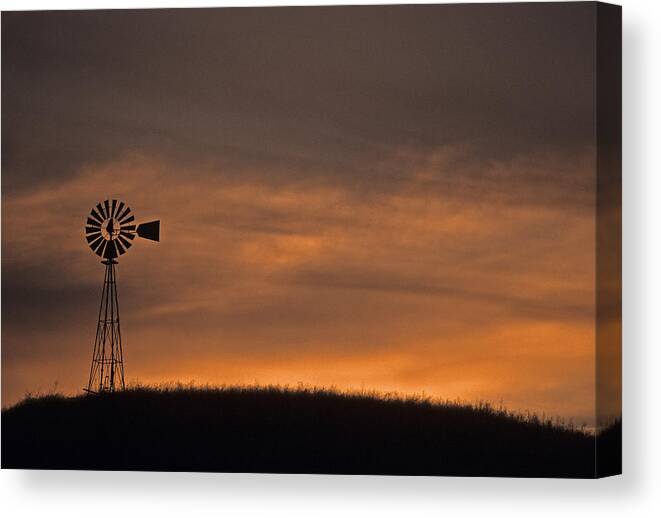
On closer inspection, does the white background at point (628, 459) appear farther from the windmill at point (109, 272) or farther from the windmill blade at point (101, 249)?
the windmill blade at point (101, 249)

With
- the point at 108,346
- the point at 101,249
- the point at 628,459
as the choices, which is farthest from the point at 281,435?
the point at 628,459

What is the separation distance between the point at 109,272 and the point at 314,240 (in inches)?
40.1

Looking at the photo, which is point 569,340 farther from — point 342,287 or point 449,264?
point 342,287

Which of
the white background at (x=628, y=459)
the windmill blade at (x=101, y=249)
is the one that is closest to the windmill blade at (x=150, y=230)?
the windmill blade at (x=101, y=249)

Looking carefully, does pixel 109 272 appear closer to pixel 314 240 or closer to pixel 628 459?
pixel 314 240

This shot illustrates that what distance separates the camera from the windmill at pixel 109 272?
596cm

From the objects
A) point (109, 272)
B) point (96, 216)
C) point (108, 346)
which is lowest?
point (108, 346)

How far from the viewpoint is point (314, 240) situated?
5.93m

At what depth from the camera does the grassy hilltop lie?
19.1ft

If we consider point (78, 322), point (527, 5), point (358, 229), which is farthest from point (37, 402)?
point (527, 5)

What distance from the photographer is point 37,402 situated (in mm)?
6035

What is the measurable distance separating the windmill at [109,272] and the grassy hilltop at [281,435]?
11cm

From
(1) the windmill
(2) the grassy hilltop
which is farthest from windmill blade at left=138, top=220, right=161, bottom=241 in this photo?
(2) the grassy hilltop

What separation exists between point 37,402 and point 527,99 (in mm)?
2796
